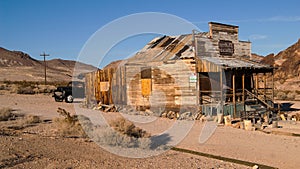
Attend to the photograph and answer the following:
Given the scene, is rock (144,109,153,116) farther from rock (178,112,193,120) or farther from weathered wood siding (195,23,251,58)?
weathered wood siding (195,23,251,58)

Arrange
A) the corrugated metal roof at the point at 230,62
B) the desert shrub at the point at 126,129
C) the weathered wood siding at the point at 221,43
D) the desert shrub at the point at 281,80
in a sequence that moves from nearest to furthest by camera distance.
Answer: the desert shrub at the point at 126,129 → the corrugated metal roof at the point at 230,62 → the weathered wood siding at the point at 221,43 → the desert shrub at the point at 281,80

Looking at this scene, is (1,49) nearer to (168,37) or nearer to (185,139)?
(168,37)

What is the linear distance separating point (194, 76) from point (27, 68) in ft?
335

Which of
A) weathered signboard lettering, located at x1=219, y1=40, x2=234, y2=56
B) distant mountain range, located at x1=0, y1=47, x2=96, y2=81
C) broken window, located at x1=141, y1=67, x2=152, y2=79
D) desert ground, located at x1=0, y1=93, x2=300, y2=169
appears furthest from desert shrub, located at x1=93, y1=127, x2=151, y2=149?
distant mountain range, located at x1=0, y1=47, x2=96, y2=81

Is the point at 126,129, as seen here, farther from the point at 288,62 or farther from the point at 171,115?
the point at 288,62

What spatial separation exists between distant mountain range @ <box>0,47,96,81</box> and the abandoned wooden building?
196 ft

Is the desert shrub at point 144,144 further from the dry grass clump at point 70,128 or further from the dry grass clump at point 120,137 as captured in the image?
the dry grass clump at point 70,128

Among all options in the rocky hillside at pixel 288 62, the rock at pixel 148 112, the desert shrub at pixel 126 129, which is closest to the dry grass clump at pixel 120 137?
the desert shrub at pixel 126 129

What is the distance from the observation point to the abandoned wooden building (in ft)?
55.7

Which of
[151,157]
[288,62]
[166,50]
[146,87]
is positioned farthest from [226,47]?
[288,62]

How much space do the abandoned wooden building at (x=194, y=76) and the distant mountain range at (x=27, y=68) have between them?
59882 mm

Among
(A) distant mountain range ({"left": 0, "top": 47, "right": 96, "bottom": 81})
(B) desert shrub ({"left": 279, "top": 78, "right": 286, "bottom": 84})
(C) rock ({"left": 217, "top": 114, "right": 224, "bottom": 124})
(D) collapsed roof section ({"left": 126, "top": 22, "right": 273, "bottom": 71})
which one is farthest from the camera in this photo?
(A) distant mountain range ({"left": 0, "top": 47, "right": 96, "bottom": 81})

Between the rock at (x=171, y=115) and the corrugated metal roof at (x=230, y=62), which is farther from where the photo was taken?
the rock at (x=171, y=115)

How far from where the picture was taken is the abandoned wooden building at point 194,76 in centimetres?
1698
